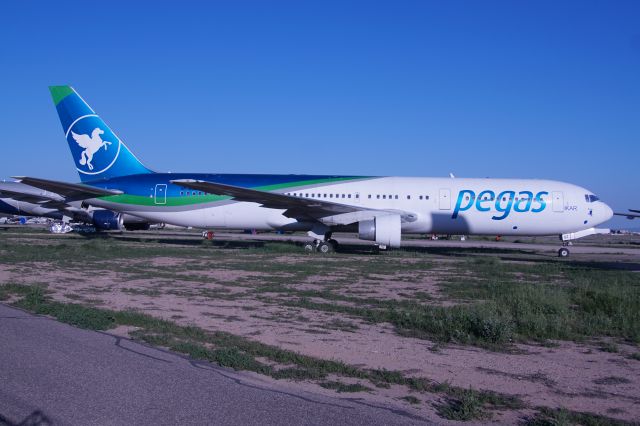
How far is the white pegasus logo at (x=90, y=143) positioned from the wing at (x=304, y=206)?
20.9 ft

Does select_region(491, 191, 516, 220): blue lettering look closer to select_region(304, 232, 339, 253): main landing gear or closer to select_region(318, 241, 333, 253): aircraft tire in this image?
select_region(304, 232, 339, 253): main landing gear

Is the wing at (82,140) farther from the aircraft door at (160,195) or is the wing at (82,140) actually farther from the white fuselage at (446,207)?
the aircraft door at (160,195)

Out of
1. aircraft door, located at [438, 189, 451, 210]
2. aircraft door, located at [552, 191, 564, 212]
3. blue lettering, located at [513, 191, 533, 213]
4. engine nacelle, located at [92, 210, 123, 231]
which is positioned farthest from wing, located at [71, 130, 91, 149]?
aircraft door, located at [552, 191, 564, 212]

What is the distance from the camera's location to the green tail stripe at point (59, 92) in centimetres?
2747

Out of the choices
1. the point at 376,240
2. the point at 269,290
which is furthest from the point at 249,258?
the point at 269,290

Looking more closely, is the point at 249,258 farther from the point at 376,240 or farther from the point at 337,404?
the point at 337,404

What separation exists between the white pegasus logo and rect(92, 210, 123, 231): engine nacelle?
5246 mm

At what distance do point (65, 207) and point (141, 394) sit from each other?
37.7 meters

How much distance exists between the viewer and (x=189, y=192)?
2602 centimetres

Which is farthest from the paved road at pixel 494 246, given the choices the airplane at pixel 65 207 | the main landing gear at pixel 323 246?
the airplane at pixel 65 207

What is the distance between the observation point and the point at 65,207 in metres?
39.6

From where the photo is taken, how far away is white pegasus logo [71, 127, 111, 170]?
27406mm

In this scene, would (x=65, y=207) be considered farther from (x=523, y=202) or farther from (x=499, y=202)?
(x=523, y=202)

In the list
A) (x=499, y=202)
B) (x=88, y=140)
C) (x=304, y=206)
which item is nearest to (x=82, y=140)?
(x=88, y=140)
